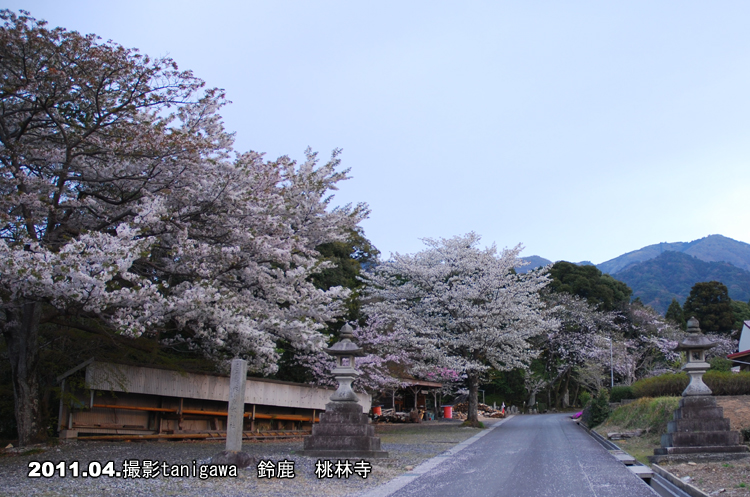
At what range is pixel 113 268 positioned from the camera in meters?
8.84

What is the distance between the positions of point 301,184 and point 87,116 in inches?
243

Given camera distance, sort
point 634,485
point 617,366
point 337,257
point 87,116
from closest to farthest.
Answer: point 634,485, point 87,116, point 337,257, point 617,366

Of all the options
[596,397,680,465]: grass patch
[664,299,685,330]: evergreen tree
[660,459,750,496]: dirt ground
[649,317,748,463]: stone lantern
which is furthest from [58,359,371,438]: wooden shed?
[664,299,685,330]: evergreen tree

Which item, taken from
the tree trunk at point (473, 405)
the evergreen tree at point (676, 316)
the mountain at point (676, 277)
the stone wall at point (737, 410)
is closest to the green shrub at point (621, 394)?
the tree trunk at point (473, 405)

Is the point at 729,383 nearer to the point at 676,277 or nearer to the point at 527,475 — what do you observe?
the point at 527,475

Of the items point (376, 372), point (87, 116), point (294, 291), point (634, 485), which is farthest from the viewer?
point (376, 372)

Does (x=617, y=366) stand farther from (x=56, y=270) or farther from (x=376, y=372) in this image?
(x=56, y=270)

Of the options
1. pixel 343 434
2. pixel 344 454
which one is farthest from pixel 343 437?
pixel 344 454

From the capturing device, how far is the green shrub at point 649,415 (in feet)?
51.8

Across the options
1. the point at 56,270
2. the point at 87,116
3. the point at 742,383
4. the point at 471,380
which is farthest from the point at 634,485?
the point at 471,380

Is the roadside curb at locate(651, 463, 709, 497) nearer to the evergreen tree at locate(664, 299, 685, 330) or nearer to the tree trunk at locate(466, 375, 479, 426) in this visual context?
the tree trunk at locate(466, 375, 479, 426)

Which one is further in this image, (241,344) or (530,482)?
(241,344)

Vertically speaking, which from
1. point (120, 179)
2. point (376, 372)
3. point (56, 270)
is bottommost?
point (376, 372)

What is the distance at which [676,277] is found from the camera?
433 ft
